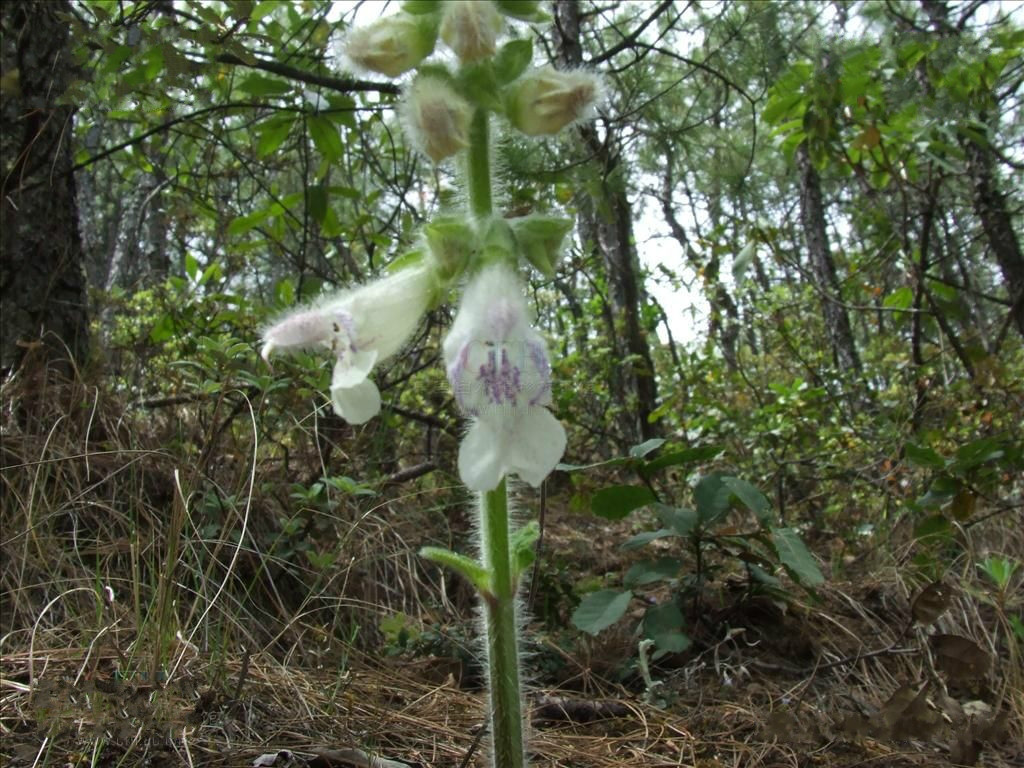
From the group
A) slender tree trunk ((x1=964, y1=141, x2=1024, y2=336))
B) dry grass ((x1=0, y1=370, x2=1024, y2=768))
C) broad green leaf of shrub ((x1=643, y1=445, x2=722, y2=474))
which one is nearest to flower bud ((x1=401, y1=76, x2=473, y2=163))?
dry grass ((x1=0, y1=370, x2=1024, y2=768))

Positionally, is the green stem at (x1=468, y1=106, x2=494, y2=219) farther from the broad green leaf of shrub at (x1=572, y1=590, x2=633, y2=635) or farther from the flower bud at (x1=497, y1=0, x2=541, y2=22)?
the broad green leaf of shrub at (x1=572, y1=590, x2=633, y2=635)

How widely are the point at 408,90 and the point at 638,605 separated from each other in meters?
2.32

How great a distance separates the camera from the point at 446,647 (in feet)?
8.49

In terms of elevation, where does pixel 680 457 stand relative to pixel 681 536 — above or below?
above

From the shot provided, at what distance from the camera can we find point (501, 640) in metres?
1.47

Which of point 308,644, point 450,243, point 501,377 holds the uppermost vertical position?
point 450,243

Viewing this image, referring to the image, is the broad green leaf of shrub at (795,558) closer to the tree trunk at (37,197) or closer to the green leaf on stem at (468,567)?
the green leaf on stem at (468,567)

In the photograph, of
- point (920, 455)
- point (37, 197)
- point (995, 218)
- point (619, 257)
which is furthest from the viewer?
point (619, 257)

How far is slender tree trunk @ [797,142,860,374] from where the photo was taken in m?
7.08

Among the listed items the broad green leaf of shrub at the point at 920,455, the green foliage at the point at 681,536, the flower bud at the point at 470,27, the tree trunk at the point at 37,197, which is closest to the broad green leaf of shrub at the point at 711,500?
the green foliage at the point at 681,536

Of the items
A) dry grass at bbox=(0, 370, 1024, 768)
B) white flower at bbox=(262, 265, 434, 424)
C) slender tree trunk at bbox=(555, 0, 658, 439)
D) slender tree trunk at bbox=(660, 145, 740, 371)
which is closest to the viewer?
white flower at bbox=(262, 265, 434, 424)

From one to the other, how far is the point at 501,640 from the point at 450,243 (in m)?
0.72

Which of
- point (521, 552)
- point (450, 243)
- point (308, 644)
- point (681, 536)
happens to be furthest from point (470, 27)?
point (308, 644)

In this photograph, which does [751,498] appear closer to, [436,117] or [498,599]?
[498,599]
